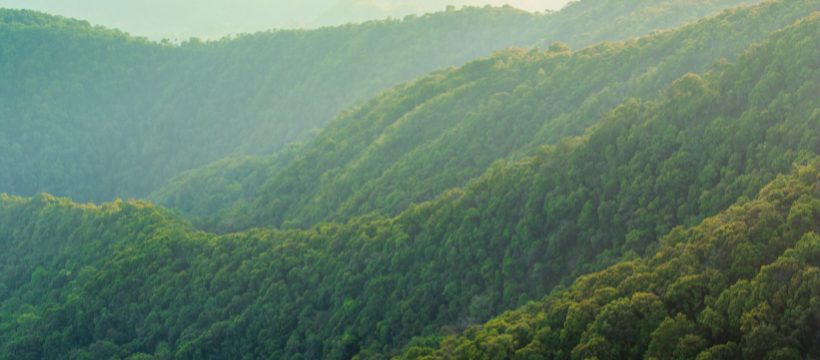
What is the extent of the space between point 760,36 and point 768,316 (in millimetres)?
35762

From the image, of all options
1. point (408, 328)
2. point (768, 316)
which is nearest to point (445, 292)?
point (408, 328)

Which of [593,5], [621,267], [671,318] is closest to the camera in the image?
[671,318]

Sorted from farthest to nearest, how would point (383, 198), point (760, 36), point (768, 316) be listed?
point (383, 198) < point (760, 36) < point (768, 316)

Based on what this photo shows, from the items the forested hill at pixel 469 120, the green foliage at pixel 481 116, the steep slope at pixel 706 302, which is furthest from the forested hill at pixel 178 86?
the steep slope at pixel 706 302

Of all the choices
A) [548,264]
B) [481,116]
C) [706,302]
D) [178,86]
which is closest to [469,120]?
[481,116]

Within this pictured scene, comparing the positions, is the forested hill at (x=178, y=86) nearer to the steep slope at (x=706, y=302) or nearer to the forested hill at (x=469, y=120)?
the forested hill at (x=469, y=120)

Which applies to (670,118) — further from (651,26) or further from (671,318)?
(651,26)

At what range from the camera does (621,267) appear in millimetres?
29250

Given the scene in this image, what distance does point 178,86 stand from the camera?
131375 mm

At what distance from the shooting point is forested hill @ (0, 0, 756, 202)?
114 meters

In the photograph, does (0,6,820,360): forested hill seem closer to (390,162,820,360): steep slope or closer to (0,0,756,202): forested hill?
(390,162,820,360): steep slope

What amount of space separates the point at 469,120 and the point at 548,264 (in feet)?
92.4

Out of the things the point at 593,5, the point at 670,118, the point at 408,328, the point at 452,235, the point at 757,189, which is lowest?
the point at 408,328

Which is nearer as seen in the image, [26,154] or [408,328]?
[408,328]
